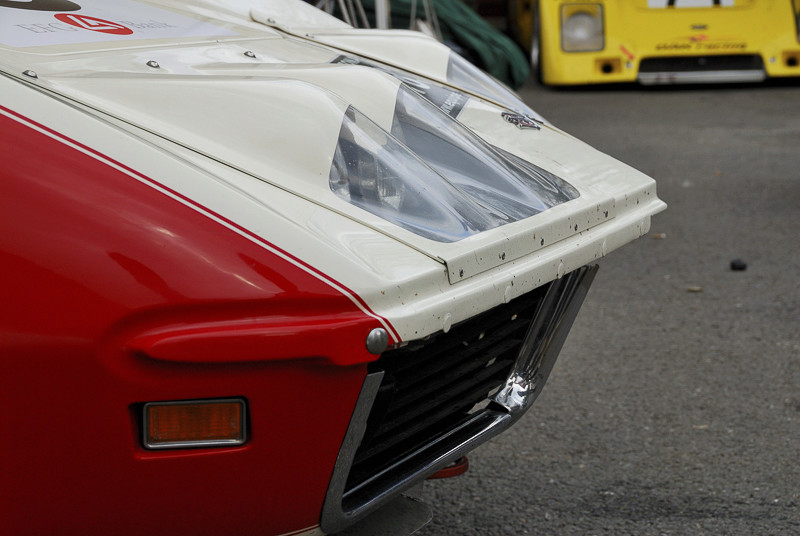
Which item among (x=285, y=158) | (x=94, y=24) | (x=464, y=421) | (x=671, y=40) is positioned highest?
(x=94, y=24)

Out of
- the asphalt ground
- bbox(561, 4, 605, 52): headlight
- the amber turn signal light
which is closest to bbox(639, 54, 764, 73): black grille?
bbox(561, 4, 605, 52): headlight

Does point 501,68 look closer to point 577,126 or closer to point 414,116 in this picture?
point 577,126

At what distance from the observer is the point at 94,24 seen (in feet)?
6.86

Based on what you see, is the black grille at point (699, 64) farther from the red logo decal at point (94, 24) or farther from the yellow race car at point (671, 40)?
the red logo decal at point (94, 24)

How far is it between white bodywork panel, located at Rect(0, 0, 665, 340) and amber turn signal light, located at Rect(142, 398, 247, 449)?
10.0 inches

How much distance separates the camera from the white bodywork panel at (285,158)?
5.14ft

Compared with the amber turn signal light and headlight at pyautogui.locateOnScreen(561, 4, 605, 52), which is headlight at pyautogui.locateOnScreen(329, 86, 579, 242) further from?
headlight at pyautogui.locateOnScreen(561, 4, 605, 52)

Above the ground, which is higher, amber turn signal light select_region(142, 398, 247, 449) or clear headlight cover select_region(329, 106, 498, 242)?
clear headlight cover select_region(329, 106, 498, 242)

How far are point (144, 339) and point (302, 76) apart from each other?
71 centimetres

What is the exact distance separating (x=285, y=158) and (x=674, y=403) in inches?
72.8

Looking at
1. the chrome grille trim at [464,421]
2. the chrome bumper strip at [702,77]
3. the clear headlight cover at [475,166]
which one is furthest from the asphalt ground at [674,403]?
the chrome bumper strip at [702,77]

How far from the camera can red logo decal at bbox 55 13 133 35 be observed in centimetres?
205

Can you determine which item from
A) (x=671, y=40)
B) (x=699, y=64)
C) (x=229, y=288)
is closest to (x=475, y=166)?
(x=229, y=288)

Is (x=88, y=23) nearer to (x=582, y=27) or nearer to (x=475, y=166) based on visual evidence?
(x=475, y=166)
